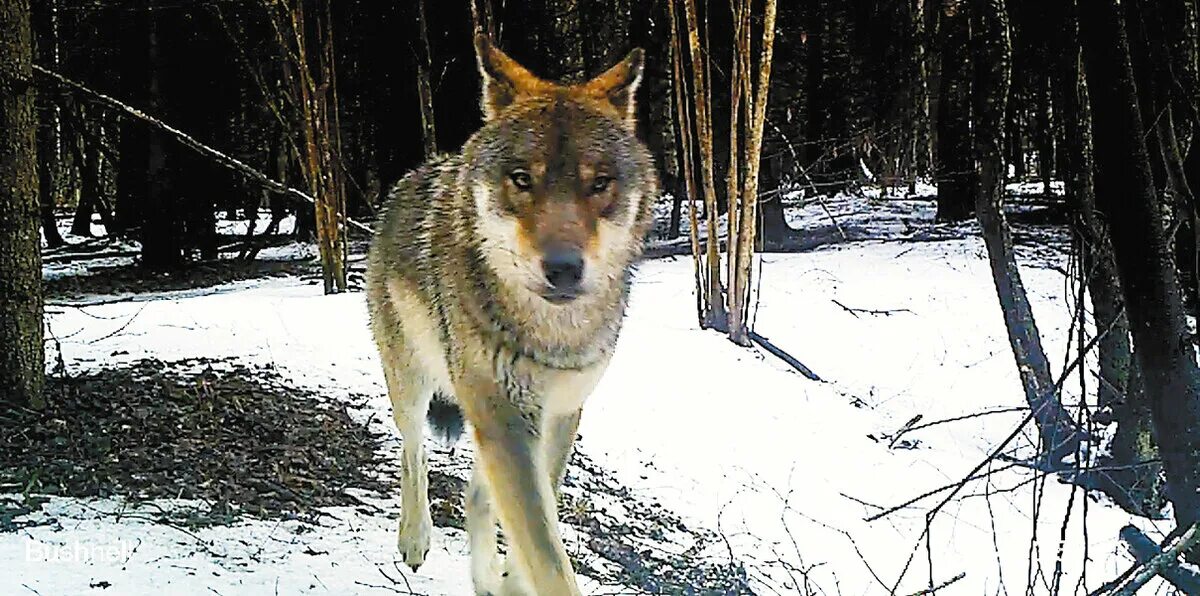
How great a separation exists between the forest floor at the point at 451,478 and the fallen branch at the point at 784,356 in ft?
0.55

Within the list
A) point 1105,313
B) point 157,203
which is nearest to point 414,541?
point 1105,313

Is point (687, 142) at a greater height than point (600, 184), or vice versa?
point (687, 142)

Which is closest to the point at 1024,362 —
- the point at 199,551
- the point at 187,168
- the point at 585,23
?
the point at 199,551

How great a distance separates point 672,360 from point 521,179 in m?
3.61

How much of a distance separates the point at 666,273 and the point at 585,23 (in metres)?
2.79

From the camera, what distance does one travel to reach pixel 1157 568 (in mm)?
1899

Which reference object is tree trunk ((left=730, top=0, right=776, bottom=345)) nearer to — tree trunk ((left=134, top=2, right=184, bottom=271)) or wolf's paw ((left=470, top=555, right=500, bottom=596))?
wolf's paw ((left=470, top=555, right=500, bottom=596))

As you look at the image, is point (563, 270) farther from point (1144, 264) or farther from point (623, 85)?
point (1144, 264)

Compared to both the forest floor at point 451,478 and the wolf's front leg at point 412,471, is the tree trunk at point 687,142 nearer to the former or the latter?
the forest floor at point 451,478

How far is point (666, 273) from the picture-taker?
33.3ft

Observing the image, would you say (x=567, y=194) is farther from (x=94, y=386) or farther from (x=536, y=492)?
(x=94, y=386)

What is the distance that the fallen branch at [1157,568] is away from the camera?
6.18 feet

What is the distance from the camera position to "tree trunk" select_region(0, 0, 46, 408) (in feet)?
12.7

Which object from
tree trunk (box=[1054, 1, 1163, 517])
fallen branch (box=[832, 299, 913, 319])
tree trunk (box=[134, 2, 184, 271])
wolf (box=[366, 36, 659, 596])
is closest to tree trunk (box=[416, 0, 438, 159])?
fallen branch (box=[832, 299, 913, 319])
